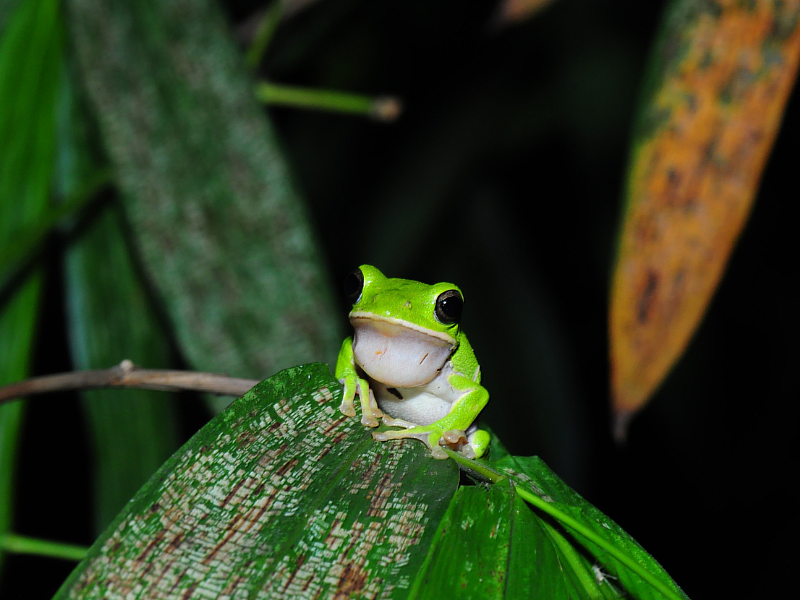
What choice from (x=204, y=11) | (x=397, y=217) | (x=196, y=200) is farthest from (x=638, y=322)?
(x=397, y=217)

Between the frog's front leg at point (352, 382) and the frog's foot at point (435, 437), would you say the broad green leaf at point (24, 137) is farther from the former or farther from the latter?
the frog's foot at point (435, 437)

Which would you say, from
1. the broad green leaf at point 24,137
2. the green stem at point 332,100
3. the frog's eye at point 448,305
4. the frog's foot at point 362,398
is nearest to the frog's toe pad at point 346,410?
the frog's foot at point 362,398

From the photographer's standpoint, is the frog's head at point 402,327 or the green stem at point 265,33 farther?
the green stem at point 265,33

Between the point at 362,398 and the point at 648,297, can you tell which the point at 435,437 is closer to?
the point at 362,398

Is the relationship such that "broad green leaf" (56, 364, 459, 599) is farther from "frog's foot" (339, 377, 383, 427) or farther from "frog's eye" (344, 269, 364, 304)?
"frog's eye" (344, 269, 364, 304)

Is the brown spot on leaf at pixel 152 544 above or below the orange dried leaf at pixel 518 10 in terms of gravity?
below

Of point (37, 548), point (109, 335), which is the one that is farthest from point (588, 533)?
point (109, 335)
